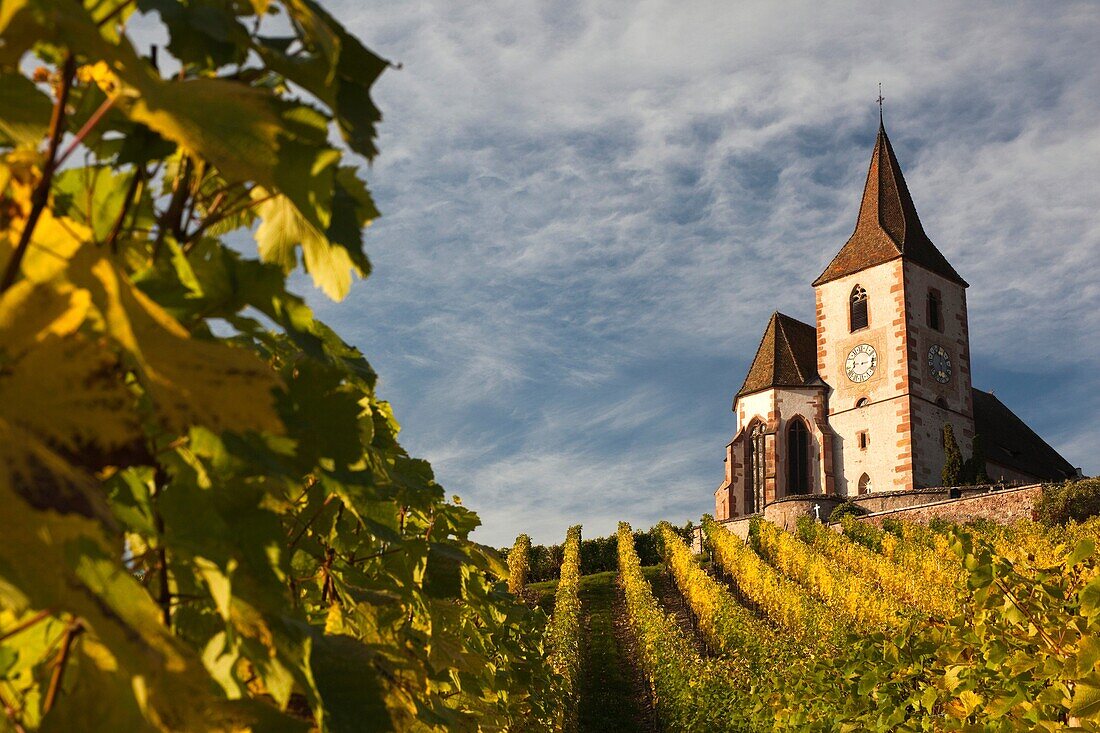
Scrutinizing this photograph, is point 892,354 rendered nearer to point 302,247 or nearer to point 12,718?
point 302,247

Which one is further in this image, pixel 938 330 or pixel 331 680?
pixel 938 330

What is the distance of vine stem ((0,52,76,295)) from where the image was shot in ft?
2.25

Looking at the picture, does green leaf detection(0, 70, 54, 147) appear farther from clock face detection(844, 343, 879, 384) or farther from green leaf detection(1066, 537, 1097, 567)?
clock face detection(844, 343, 879, 384)

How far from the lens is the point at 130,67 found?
2.22ft

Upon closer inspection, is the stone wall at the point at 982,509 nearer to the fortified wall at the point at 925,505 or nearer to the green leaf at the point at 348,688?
the fortified wall at the point at 925,505

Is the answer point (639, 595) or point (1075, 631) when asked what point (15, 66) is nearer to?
point (1075, 631)

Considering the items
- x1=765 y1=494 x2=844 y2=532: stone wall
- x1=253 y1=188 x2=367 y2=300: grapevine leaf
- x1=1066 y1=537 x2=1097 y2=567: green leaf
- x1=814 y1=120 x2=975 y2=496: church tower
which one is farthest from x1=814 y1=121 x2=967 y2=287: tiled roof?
x1=253 y1=188 x2=367 y2=300: grapevine leaf

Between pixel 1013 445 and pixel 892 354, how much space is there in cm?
843

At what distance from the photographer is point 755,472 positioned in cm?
3603

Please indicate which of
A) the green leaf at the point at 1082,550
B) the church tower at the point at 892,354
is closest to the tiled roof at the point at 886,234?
the church tower at the point at 892,354

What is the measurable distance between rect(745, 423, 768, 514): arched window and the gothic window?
718cm

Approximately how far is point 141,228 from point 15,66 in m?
0.27

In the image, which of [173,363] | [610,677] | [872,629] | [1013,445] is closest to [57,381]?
[173,363]

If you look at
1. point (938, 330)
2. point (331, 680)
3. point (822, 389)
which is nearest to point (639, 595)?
point (822, 389)
